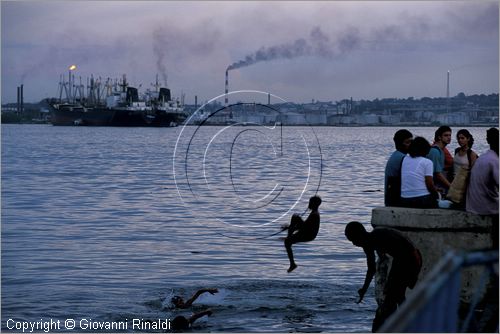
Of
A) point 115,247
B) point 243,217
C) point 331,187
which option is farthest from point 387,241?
point 331,187

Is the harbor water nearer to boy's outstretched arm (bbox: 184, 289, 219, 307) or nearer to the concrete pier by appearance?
boy's outstretched arm (bbox: 184, 289, 219, 307)

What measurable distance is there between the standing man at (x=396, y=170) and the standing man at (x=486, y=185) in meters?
1.22

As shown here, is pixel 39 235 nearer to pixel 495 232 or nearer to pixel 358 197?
pixel 358 197

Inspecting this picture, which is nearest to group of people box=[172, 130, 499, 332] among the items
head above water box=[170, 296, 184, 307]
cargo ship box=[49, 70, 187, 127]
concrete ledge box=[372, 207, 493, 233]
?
concrete ledge box=[372, 207, 493, 233]

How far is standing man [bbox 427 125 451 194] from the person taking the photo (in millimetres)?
12336

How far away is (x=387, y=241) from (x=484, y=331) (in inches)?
76.0

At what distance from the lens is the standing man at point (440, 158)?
40.5 feet

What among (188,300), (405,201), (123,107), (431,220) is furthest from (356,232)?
(123,107)

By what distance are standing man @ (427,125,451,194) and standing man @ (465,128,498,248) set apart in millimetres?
1546

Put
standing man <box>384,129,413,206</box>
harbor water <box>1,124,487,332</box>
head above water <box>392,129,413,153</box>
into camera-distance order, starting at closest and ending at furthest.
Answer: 1. standing man <box>384,129,413,206</box>
2. head above water <box>392,129,413,153</box>
3. harbor water <box>1,124,487,332</box>

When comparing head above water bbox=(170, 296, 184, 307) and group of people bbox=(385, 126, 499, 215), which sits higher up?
group of people bbox=(385, 126, 499, 215)

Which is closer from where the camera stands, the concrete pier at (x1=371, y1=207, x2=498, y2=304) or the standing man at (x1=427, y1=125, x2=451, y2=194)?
the concrete pier at (x1=371, y1=207, x2=498, y2=304)

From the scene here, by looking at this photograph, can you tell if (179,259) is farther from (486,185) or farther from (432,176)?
(486,185)

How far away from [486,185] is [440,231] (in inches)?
32.1
